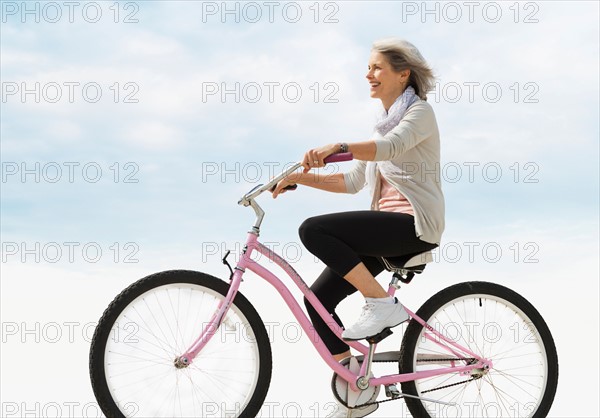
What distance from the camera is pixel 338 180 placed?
523 cm

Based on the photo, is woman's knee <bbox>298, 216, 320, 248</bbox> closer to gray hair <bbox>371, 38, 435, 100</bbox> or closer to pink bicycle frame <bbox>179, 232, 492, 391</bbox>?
pink bicycle frame <bbox>179, 232, 492, 391</bbox>

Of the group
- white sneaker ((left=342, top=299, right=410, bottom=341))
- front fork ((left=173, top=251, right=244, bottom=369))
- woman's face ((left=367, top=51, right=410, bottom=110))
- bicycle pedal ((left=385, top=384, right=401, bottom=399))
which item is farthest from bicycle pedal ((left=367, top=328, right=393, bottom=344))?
woman's face ((left=367, top=51, right=410, bottom=110))

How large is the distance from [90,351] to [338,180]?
1839 mm

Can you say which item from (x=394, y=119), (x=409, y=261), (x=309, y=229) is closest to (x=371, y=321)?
(x=409, y=261)

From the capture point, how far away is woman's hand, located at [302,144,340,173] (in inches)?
169

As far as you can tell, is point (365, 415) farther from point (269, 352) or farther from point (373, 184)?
point (373, 184)

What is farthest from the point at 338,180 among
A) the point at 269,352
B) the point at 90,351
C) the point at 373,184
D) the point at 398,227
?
the point at 90,351

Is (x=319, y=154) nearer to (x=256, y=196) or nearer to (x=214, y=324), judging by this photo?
(x=256, y=196)

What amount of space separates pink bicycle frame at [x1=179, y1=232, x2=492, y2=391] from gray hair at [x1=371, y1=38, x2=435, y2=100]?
120 centimetres

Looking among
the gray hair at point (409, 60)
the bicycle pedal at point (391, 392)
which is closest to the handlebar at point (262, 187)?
the gray hair at point (409, 60)

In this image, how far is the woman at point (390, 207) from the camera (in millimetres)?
4582

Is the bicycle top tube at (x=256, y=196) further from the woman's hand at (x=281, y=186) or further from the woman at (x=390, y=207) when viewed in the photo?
the woman's hand at (x=281, y=186)

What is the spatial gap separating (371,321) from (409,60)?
1.51 m

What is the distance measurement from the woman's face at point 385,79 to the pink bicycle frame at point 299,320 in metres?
1.11
